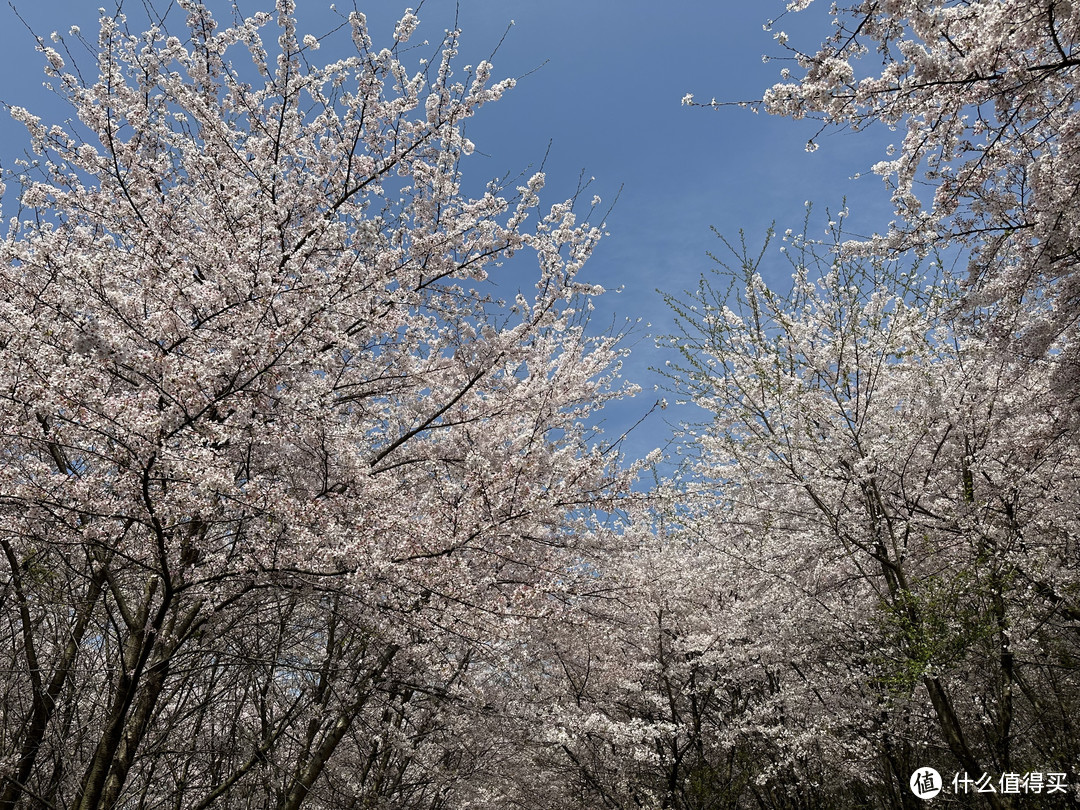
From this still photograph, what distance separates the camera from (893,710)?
23.6ft

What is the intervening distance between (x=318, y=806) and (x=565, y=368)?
734 centimetres

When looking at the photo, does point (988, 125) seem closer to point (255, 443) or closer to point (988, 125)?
point (988, 125)

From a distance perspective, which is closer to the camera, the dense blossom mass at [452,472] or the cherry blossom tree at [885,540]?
the dense blossom mass at [452,472]

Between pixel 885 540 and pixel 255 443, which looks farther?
pixel 885 540

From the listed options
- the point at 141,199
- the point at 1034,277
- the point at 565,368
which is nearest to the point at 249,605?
the point at 141,199

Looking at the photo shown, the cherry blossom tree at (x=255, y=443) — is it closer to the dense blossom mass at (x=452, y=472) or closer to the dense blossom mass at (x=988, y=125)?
the dense blossom mass at (x=452, y=472)

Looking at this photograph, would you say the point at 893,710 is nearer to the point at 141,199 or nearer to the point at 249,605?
the point at 249,605

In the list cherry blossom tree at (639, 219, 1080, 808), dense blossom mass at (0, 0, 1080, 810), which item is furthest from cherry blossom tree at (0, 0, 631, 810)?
cherry blossom tree at (639, 219, 1080, 808)

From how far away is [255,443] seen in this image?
507 cm

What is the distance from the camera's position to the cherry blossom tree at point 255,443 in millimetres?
4121

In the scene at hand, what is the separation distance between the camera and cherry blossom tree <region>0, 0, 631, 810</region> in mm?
4121

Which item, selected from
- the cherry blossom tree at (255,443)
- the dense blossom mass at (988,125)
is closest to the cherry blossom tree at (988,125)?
the dense blossom mass at (988,125)

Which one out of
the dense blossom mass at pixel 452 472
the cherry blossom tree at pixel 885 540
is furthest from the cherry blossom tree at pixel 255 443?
the cherry blossom tree at pixel 885 540

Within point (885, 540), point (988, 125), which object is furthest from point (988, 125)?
point (885, 540)
